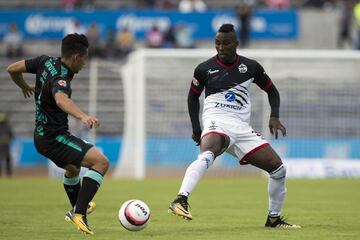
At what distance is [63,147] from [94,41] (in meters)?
20.5

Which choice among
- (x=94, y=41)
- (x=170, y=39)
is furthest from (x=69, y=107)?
(x=170, y=39)

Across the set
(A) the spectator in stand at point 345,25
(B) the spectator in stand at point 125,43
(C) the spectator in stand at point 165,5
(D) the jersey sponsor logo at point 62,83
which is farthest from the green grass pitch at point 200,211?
(C) the spectator in stand at point 165,5

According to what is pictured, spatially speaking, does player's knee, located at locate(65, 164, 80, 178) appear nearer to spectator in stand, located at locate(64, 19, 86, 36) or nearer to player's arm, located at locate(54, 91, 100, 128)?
player's arm, located at locate(54, 91, 100, 128)

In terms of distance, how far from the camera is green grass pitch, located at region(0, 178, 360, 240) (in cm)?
1026

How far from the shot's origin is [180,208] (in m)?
9.90

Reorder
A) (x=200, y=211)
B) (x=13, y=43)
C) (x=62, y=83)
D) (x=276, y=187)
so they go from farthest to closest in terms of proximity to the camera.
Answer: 1. (x=13, y=43)
2. (x=200, y=211)
3. (x=276, y=187)
4. (x=62, y=83)

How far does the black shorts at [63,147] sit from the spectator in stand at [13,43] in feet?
70.0

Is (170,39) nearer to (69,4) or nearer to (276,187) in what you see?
(69,4)

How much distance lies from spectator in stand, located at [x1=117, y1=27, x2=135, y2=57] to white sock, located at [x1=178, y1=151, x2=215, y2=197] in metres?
20.6

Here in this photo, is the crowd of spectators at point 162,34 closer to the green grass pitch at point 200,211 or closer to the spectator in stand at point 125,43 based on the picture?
the spectator in stand at point 125,43

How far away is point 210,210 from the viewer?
1412 cm

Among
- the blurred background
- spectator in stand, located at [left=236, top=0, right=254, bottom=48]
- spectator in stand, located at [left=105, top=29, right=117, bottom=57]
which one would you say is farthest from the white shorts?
spectator in stand, located at [left=105, top=29, right=117, bottom=57]

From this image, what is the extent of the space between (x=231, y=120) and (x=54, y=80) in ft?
8.01

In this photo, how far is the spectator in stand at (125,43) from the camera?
3084 cm
